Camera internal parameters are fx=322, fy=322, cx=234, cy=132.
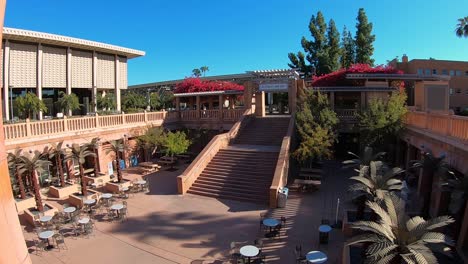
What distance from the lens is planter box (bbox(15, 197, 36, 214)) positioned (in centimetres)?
1588

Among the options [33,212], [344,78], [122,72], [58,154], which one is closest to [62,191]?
[58,154]

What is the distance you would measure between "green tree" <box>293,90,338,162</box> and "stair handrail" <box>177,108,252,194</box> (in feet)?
16.2

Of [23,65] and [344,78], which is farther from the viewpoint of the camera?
[23,65]

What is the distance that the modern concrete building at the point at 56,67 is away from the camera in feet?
104

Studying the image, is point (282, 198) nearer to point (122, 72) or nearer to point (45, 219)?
point (45, 219)

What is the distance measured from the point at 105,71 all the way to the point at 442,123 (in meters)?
38.5

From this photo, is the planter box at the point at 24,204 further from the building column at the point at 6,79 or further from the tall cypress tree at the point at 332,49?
the tall cypress tree at the point at 332,49

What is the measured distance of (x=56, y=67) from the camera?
3594cm

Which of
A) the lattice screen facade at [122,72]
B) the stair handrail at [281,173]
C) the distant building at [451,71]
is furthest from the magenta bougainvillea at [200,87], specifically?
the distant building at [451,71]

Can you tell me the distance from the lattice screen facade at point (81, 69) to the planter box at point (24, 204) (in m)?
24.6

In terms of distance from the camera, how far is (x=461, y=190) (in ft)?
30.0

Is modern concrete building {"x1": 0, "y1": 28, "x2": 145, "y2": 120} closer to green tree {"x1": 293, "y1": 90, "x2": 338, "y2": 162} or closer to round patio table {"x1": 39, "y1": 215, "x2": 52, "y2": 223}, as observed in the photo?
round patio table {"x1": 39, "y1": 215, "x2": 52, "y2": 223}

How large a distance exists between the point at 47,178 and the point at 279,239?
15059 mm

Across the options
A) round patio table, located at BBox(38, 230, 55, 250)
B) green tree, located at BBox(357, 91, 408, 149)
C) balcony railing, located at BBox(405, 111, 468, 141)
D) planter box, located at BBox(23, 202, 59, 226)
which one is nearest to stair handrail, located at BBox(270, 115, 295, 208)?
green tree, located at BBox(357, 91, 408, 149)
